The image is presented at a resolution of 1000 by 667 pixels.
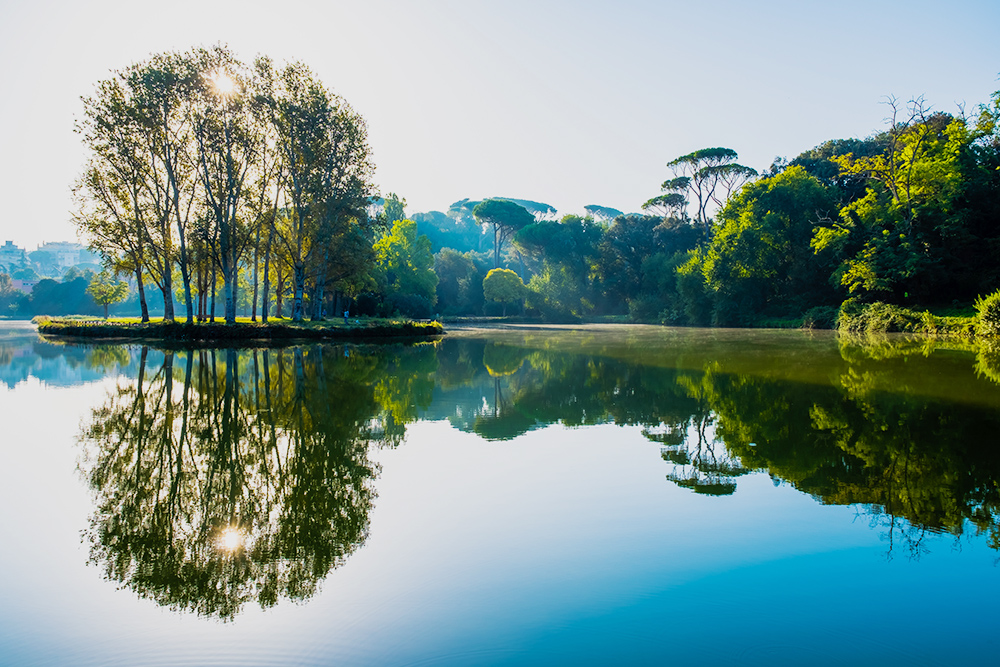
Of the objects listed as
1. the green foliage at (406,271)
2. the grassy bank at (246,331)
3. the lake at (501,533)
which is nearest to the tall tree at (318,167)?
the grassy bank at (246,331)

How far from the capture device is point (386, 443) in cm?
768

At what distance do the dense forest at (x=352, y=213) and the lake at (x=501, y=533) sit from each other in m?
22.3

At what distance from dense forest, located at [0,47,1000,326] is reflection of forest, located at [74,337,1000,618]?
56.8ft

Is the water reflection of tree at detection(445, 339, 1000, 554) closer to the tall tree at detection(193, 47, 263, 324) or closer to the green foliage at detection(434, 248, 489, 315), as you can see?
the tall tree at detection(193, 47, 263, 324)

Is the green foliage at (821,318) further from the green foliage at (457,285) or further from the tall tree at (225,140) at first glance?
the green foliage at (457,285)

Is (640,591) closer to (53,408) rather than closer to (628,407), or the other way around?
(628,407)

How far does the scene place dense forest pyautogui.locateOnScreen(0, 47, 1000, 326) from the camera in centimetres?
2886

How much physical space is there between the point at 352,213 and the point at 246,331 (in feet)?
35.9

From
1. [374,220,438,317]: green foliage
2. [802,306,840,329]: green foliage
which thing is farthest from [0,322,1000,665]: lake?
[374,220,438,317]: green foliage

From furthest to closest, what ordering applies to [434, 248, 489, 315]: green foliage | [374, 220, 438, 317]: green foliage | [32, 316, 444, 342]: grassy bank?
1. [434, 248, 489, 315]: green foliage
2. [374, 220, 438, 317]: green foliage
3. [32, 316, 444, 342]: grassy bank

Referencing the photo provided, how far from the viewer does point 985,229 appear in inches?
1437

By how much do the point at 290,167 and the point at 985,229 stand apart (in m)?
40.1

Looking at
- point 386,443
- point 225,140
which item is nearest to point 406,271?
point 225,140

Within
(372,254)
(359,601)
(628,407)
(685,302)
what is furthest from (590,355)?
(685,302)
